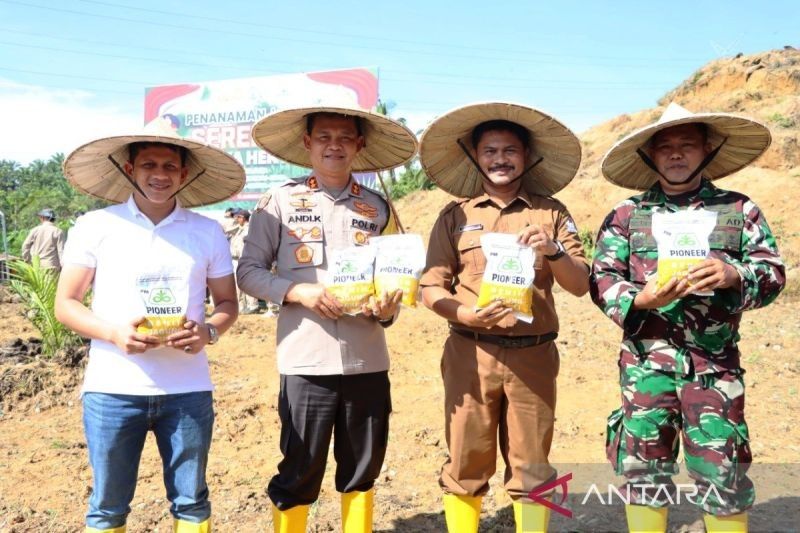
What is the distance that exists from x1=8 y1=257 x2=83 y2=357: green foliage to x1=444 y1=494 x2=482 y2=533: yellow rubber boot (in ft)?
16.1

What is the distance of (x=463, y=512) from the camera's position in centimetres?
283

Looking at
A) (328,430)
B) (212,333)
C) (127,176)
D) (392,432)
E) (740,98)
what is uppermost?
(740,98)

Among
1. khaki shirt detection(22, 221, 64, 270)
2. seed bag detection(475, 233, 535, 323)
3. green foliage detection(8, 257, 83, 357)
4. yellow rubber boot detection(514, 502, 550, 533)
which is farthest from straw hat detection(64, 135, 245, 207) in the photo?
khaki shirt detection(22, 221, 64, 270)

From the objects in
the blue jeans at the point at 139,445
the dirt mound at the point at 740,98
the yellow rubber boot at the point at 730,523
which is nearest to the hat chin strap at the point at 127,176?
the blue jeans at the point at 139,445

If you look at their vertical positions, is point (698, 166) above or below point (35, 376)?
above

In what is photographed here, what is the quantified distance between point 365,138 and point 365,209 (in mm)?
427

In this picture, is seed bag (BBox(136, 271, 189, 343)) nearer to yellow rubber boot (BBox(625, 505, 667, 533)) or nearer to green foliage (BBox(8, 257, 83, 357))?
yellow rubber boot (BBox(625, 505, 667, 533))

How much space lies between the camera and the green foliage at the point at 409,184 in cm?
2780

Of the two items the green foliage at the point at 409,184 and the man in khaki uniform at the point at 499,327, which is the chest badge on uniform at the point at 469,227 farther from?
the green foliage at the point at 409,184

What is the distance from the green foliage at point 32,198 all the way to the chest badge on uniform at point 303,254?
214 inches

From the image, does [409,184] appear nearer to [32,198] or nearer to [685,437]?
[685,437]

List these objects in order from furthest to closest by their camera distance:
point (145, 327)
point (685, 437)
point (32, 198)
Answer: point (32, 198), point (685, 437), point (145, 327)

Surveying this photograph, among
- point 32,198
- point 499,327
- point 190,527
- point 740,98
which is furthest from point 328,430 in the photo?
point 32,198

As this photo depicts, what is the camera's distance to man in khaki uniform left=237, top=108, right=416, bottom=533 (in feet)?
8.83
